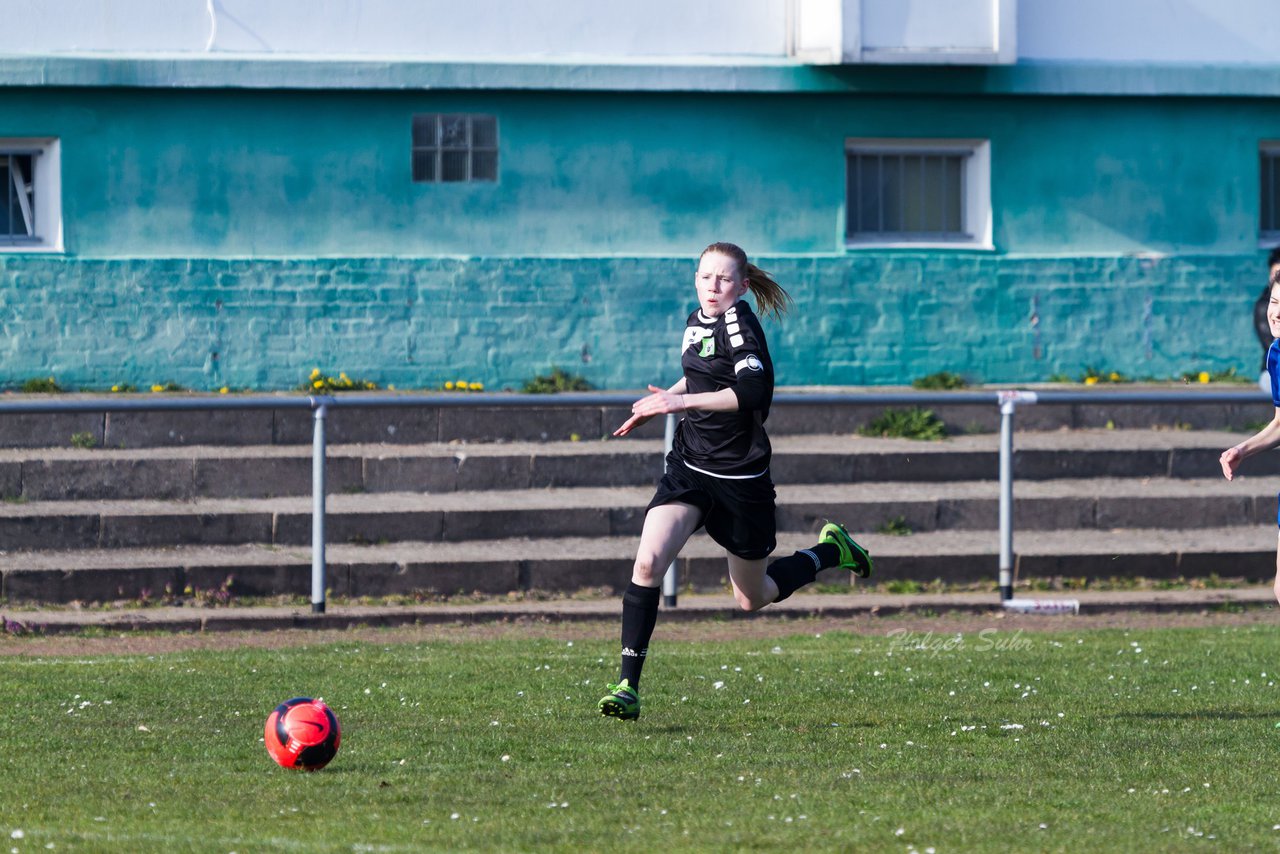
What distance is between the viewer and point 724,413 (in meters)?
7.89

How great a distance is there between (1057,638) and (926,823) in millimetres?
5551

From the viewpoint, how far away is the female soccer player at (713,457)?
25.4ft

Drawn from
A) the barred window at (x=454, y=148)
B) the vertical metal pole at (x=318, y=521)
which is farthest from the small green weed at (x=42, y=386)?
the vertical metal pole at (x=318, y=521)

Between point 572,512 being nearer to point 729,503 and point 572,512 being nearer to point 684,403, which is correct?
point 729,503

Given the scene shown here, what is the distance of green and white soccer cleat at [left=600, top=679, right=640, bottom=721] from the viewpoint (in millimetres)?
7719

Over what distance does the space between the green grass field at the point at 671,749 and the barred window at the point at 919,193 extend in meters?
7.66

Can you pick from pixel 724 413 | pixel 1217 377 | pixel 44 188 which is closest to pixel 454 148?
pixel 44 188

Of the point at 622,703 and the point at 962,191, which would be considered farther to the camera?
the point at 962,191

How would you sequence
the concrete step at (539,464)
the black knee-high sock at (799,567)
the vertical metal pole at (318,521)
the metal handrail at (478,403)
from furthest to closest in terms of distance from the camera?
1. the concrete step at (539,464)
2. the vertical metal pole at (318,521)
3. the metal handrail at (478,403)
4. the black knee-high sock at (799,567)

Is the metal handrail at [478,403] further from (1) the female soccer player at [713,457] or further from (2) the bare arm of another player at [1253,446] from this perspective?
(2) the bare arm of another player at [1253,446]

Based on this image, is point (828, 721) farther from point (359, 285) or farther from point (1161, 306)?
point (1161, 306)

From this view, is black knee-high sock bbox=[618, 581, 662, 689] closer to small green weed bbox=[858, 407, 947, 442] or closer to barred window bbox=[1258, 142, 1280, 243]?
small green weed bbox=[858, 407, 947, 442]

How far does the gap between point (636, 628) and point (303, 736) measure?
1.72m

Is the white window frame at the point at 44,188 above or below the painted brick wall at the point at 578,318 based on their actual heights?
above
